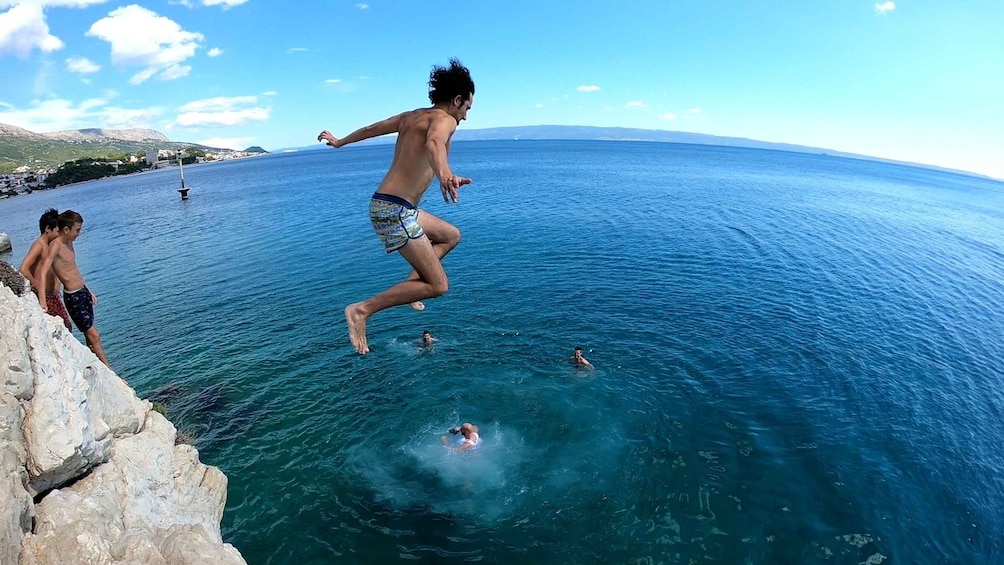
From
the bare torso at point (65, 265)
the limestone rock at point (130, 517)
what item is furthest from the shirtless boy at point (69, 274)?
the limestone rock at point (130, 517)

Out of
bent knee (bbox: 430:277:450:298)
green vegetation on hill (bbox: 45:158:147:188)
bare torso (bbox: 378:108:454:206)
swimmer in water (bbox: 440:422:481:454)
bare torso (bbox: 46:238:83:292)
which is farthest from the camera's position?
green vegetation on hill (bbox: 45:158:147:188)

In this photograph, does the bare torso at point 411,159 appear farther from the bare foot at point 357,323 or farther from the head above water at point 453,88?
the bare foot at point 357,323

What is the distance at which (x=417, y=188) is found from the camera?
6.29 metres

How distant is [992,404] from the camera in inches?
760

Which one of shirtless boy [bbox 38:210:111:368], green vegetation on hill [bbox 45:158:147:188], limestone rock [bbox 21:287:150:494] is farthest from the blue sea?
green vegetation on hill [bbox 45:158:147:188]

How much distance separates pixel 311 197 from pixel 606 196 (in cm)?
4703

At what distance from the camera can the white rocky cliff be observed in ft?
19.6

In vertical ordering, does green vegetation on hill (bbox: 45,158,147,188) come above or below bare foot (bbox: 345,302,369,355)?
above

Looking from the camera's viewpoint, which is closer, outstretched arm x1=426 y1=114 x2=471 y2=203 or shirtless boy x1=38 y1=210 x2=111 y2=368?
outstretched arm x1=426 y1=114 x2=471 y2=203

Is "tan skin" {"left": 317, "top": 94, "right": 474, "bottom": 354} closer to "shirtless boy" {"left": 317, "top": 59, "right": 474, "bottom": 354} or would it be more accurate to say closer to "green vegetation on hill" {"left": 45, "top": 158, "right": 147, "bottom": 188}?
"shirtless boy" {"left": 317, "top": 59, "right": 474, "bottom": 354}

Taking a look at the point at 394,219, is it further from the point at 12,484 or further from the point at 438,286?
the point at 12,484

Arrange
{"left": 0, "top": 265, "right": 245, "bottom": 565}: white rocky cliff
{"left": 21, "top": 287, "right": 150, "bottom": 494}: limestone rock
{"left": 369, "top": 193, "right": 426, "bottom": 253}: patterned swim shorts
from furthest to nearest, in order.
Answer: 1. {"left": 21, "top": 287, "right": 150, "bottom": 494}: limestone rock
2. {"left": 369, "top": 193, "right": 426, "bottom": 253}: patterned swim shorts
3. {"left": 0, "top": 265, "right": 245, "bottom": 565}: white rocky cliff

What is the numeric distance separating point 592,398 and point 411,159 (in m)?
14.5

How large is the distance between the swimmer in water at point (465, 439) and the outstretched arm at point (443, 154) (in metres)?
12.2
